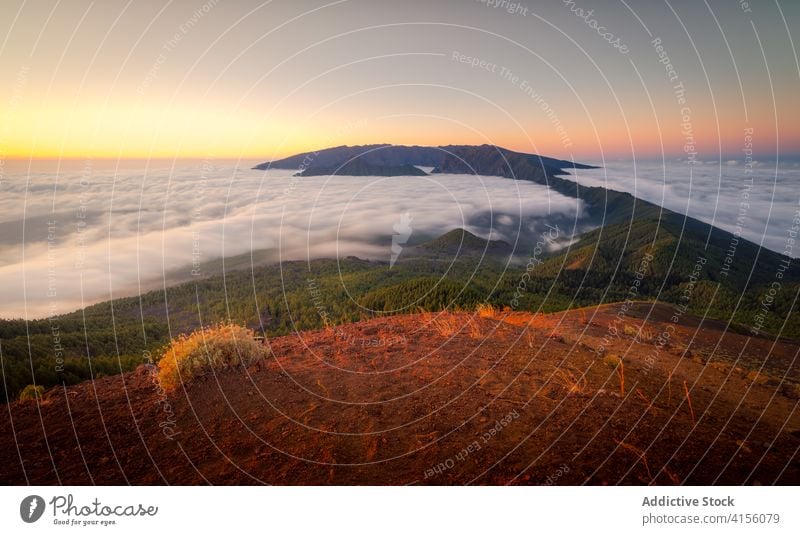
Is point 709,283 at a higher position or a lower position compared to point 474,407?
lower

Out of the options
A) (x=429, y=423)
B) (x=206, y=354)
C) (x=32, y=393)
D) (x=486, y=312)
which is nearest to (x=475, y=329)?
(x=486, y=312)

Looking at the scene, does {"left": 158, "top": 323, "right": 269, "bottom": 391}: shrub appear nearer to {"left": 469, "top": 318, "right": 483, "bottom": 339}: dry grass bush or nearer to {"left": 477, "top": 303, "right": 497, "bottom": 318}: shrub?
{"left": 469, "top": 318, "right": 483, "bottom": 339}: dry grass bush

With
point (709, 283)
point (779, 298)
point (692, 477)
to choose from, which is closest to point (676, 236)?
point (709, 283)

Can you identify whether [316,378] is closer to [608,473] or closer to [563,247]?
[608,473]

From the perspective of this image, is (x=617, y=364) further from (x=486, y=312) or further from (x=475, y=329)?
(x=486, y=312)

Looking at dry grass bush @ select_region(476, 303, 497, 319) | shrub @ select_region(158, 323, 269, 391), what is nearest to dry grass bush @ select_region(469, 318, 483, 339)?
dry grass bush @ select_region(476, 303, 497, 319)

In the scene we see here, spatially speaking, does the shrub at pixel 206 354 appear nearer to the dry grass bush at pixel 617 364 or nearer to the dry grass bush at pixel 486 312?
the dry grass bush at pixel 486 312
